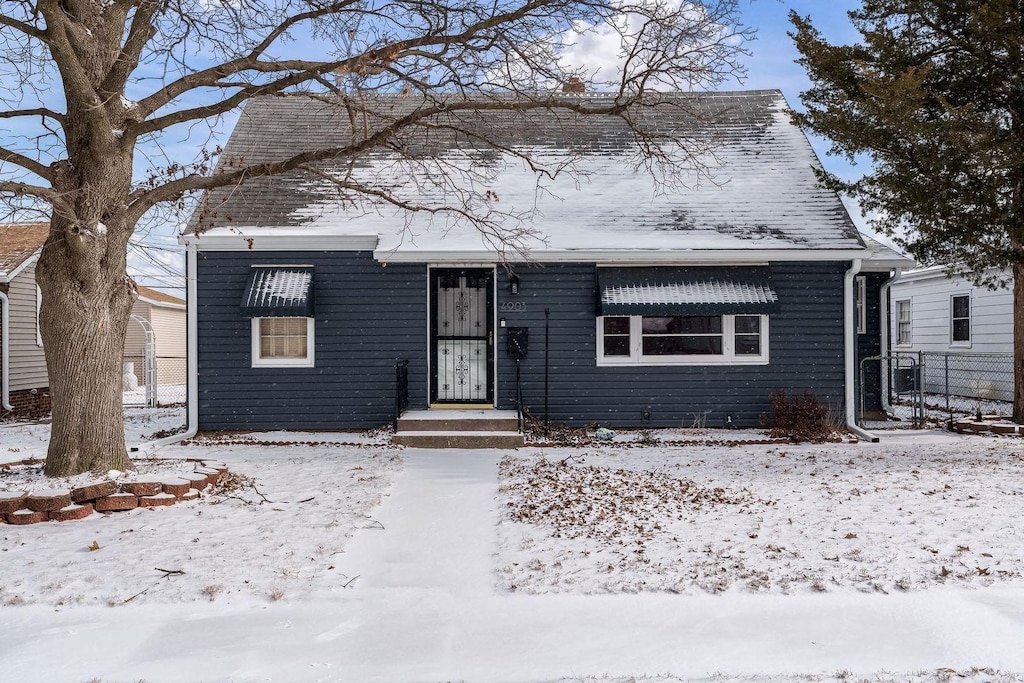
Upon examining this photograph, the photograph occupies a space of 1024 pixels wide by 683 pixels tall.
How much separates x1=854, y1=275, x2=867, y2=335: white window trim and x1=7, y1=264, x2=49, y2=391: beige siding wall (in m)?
16.0

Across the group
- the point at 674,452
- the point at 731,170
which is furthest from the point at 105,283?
the point at 731,170

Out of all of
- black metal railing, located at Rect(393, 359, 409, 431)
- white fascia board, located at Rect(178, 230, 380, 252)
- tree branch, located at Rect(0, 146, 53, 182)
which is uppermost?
tree branch, located at Rect(0, 146, 53, 182)

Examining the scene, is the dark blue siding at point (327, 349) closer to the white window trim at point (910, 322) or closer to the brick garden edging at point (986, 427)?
the brick garden edging at point (986, 427)

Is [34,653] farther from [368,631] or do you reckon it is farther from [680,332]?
[680,332]

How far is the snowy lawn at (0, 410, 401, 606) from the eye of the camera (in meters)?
4.64

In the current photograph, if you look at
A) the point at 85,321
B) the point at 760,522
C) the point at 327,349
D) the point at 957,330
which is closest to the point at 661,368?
the point at 327,349

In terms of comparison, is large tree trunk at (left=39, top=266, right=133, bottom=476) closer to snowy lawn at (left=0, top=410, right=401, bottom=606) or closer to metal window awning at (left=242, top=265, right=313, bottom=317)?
snowy lawn at (left=0, top=410, right=401, bottom=606)

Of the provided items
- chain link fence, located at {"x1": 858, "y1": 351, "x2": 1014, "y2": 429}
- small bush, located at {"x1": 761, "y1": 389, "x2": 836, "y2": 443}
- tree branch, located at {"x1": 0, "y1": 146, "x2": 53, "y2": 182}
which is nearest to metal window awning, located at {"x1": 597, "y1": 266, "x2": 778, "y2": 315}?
small bush, located at {"x1": 761, "y1": 389, "x2": 836, "y2": 443}

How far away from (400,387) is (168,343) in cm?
2003

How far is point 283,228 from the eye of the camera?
11.4 metres

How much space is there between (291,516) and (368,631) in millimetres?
2464

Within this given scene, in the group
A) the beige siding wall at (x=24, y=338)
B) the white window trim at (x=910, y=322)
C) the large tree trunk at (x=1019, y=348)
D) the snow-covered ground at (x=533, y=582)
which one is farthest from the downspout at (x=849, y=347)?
the beige siding wall at (x=24, y=338)

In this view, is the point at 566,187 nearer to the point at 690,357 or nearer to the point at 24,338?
the point at 690,357

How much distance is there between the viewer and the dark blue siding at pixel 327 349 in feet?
37.4
